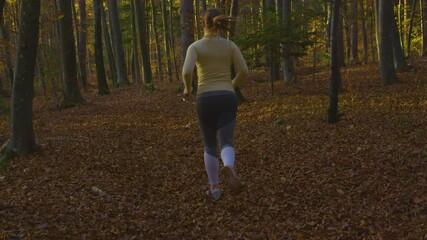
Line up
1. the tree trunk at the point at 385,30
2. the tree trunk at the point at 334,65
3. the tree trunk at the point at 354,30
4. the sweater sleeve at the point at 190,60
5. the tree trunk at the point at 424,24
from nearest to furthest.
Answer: the sweater sleeve at the point at 190,60 → the tree trunk at the point at 334,65 → the tree trunk at the point at 385,30 → the tree trunk at the point at 424,24 → the tree trunk at the point at 354,30

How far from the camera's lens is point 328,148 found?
809cm

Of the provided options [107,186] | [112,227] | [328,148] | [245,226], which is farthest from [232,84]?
[328,148]

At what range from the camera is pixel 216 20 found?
5305mm

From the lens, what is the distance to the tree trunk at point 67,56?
1592cm

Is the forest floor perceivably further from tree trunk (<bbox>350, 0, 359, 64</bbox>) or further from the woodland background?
tree trunk (<bbox>350, 0, 359, 64</bbox>)

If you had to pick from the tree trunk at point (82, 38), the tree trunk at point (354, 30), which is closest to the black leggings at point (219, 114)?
the tree trunk at point (82, 38)

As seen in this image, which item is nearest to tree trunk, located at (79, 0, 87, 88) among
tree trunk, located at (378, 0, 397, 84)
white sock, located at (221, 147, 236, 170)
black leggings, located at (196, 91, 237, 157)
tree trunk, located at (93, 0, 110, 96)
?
tree trunk, located at (93, 0, 110, 96)

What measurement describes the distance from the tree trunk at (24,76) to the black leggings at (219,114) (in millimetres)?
4330

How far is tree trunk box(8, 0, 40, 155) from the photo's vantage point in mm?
8000

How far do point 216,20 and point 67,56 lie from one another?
39.2ft

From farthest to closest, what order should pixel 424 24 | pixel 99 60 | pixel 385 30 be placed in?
pixel 424 24 < pixel 99 60 < pixel 385 30

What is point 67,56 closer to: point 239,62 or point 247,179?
point 247,179

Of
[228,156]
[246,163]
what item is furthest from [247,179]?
[228,156]

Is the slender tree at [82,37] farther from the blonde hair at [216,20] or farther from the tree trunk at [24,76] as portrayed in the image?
the blonde hair at [216,20]
